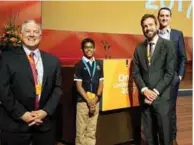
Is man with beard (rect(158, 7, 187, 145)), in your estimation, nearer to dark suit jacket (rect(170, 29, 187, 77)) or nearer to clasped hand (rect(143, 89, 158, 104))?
dark suit jacket (rect(170, 29, 187, 77))

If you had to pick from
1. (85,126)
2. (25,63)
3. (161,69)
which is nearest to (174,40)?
(161,69)

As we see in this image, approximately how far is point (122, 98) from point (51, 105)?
1270mm

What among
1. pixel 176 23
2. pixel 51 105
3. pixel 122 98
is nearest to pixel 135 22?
pixel 176 23

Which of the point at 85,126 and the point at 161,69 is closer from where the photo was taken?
the point at 161,69

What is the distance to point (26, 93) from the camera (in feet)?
6.08

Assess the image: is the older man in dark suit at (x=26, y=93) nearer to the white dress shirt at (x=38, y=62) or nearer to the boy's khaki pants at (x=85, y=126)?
the white dress shirt at (x=38, y=62)

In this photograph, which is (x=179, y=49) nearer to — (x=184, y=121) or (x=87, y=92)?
(x=87, y=92)

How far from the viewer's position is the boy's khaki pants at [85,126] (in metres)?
2.86

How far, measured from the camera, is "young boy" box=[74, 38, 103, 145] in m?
2.82

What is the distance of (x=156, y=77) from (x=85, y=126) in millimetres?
Answer: 792

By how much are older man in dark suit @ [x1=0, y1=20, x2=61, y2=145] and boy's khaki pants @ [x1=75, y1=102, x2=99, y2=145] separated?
0.91 meters

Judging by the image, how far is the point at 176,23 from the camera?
20.9 feet

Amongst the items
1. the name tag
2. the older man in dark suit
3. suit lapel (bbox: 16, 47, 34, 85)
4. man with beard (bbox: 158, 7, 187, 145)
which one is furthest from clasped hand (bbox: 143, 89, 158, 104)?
suit lapel (bbox: 16, 47, 34, 85)

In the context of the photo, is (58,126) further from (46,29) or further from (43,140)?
(46,29)
